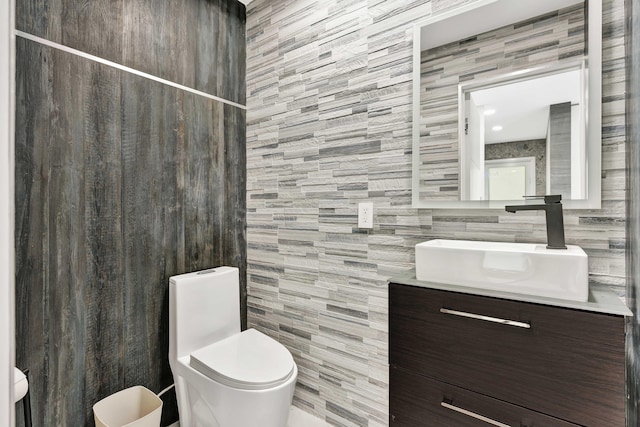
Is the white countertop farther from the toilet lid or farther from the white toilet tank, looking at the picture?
the white toilet tank

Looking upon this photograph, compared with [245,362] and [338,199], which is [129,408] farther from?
[338,199]

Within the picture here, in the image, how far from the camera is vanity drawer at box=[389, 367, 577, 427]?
A: 1.01 m

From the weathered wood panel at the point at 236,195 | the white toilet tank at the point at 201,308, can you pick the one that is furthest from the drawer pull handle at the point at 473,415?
the weathered wood panel at the point at 236,195

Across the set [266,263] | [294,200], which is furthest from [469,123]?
[266,263]

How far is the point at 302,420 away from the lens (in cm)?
184

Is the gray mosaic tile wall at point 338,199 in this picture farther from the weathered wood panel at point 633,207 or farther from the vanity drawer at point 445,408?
the vanity drawer at point 445,408

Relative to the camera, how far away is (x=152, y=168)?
1714 mm

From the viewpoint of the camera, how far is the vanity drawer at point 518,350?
89 centimetres

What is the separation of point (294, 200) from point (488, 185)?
1034mm

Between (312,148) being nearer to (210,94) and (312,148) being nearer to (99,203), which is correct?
(210,94)

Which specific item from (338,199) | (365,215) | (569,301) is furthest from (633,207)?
(338,199)

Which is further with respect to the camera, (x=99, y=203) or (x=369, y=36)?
(x=369, y=36)

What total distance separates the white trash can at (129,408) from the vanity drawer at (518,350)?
1.10 m

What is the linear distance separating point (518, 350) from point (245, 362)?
3.58 ft
